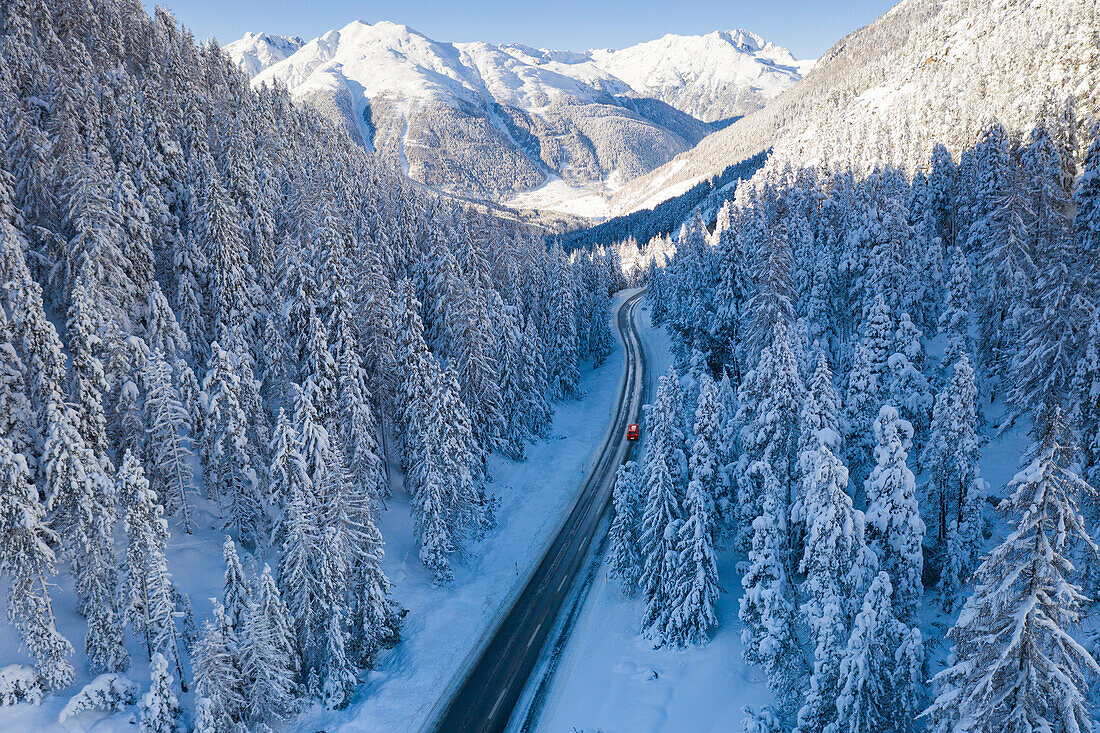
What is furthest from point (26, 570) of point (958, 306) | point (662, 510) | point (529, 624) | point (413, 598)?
point (958, 306)

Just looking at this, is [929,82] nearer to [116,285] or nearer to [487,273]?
[487,273]

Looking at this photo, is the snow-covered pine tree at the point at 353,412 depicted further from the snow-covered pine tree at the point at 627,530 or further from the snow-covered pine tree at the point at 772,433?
the snow-covered pine tree at the point at 772,433

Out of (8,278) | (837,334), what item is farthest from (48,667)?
(837,334)

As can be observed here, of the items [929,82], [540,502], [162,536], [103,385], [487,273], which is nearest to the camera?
[162,536]

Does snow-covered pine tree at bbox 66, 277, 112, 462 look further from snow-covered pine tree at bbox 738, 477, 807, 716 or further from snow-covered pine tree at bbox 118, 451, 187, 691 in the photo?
snow-covered pine tree at bbox 738, 477, 807, 716

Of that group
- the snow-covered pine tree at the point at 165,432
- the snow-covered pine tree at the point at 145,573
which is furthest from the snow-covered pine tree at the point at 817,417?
the snow-covered pine tree at the point at 165,432

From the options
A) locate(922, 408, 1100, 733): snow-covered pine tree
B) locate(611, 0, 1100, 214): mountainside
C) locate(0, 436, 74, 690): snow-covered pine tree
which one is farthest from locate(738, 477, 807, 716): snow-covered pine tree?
locate(611, 0, 1100, 214): mountainside
